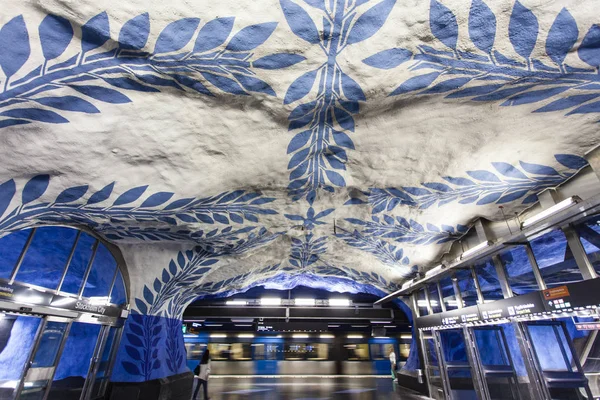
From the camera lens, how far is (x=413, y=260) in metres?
6.95

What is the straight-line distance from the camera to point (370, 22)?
2098mm

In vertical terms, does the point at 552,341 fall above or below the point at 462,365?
above

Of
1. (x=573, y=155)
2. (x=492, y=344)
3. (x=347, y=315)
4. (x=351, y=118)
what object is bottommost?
(x=492, y=344)

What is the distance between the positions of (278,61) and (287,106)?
1.81 feet

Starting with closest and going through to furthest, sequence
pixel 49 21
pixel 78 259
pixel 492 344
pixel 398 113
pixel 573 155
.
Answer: pixel 49 21 < pixel 398 113 < pixel 573 155 < pixel 78 259 < pixel 492 344

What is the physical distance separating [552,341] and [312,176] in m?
5.28

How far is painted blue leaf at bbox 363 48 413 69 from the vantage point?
2.29 m

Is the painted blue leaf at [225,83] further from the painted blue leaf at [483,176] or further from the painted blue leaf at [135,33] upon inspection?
the painted blue leaf at [483,176]

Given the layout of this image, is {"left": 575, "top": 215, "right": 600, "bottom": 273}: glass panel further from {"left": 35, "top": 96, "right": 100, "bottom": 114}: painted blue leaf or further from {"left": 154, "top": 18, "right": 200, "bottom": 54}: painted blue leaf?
{"left": 35, "top": 96, "right": 100, "bottom": 114}: painted blue leaf

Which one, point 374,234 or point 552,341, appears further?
point 374,234

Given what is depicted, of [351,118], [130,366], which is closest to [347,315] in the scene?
[130,366]

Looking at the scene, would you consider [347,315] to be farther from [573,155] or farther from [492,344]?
[573,155]

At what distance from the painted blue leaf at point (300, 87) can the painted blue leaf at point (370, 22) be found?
17.1 inches

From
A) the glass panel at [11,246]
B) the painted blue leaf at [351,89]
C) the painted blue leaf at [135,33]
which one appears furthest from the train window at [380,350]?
the painted blue leaf at [135,33]
